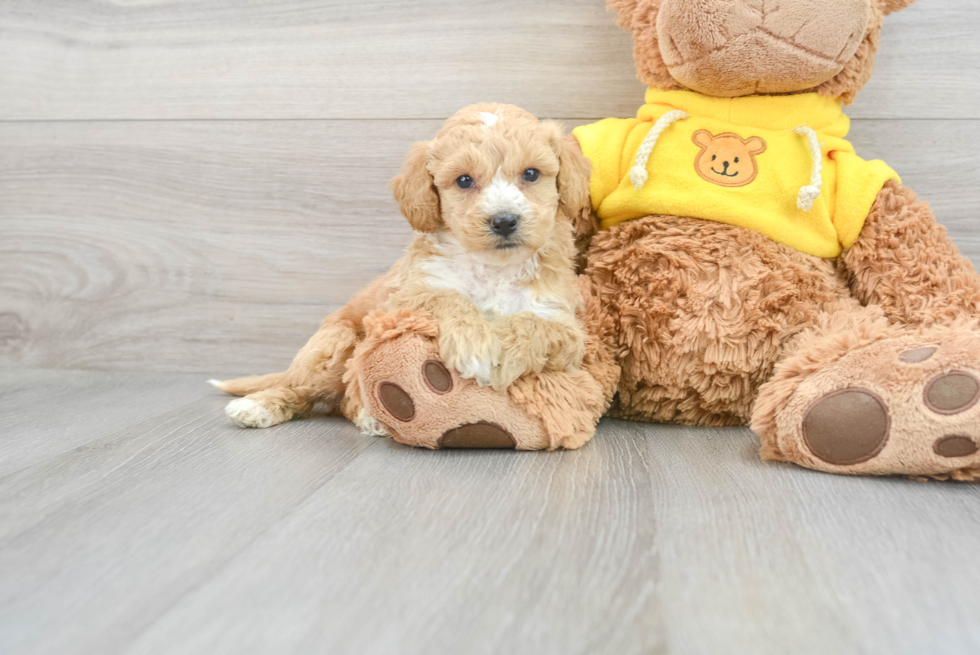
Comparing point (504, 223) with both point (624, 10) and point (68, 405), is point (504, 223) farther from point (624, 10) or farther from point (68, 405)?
point (68, 405)

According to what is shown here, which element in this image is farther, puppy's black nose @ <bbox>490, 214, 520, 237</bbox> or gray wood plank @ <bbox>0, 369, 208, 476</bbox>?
gray wood plank @ <bbox>0, 369, 208, 476</bbox>

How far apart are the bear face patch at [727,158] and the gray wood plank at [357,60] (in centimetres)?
30

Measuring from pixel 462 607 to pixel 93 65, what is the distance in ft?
4.68

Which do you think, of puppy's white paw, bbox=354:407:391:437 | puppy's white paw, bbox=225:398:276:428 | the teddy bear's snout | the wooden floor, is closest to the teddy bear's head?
the teddy bear's snout

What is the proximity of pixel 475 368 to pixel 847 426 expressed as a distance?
44 cm

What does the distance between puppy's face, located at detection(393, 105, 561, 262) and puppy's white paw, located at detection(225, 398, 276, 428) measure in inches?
15.5

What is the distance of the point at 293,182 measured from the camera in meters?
1.46

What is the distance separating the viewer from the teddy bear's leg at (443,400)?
3.10ft

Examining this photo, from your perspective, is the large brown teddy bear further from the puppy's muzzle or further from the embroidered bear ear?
the puppy's muzzle

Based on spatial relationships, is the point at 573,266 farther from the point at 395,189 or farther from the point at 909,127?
the point at 909,127

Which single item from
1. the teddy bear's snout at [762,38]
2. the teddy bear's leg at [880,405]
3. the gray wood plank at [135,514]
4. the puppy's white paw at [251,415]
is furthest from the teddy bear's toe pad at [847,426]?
the puppy's white paw at [251,415]

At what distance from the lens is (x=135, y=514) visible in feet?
2.54

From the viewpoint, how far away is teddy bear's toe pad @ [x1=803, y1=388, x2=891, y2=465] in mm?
836

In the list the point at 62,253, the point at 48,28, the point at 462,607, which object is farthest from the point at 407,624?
the point at 48,28
